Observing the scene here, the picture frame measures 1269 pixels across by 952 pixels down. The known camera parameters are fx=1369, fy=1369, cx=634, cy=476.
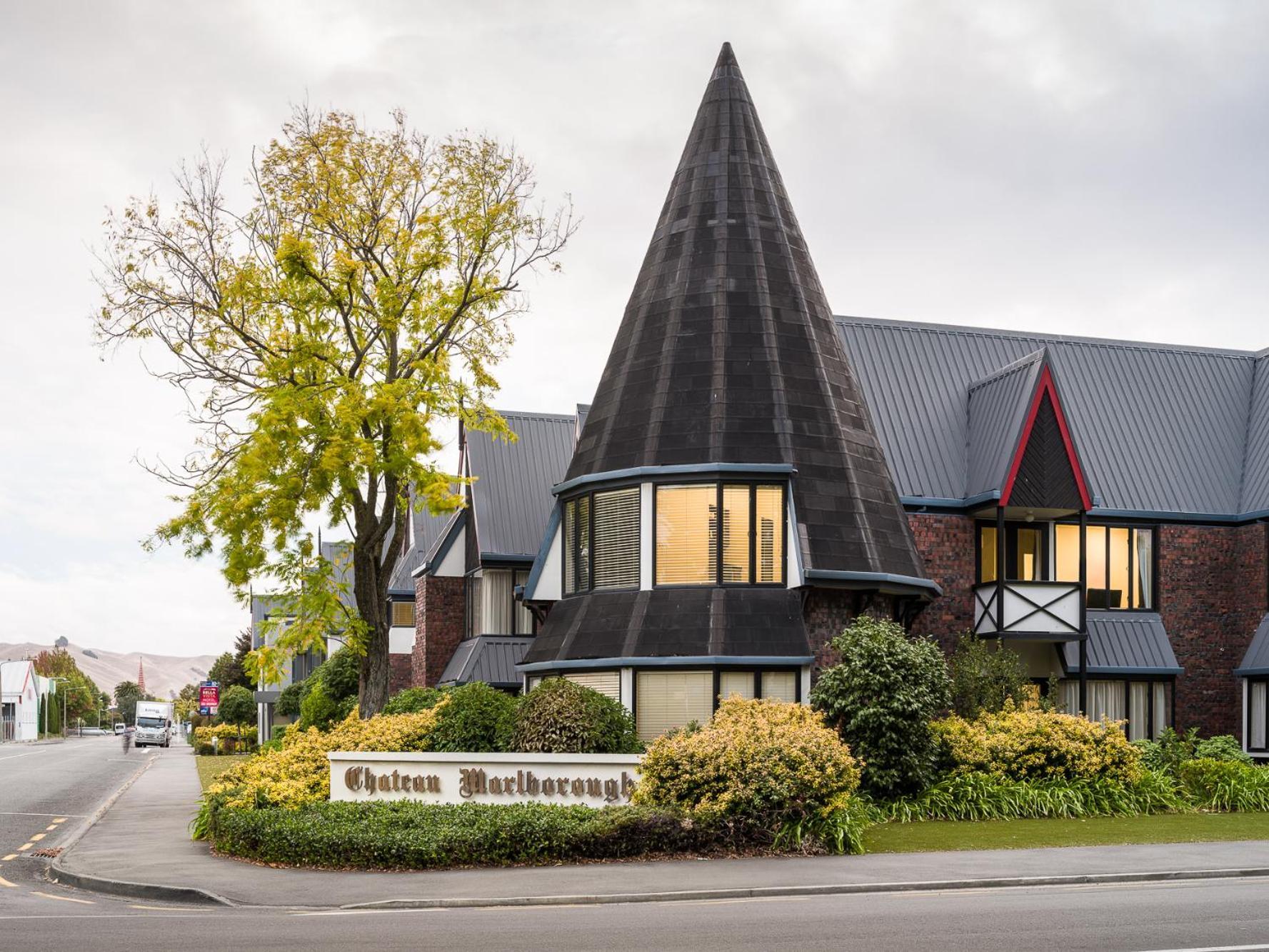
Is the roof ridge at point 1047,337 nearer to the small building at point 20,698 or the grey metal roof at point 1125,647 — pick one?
the grey metal roof at point 1125,647

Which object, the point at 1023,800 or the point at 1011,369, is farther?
the point at 1011,369

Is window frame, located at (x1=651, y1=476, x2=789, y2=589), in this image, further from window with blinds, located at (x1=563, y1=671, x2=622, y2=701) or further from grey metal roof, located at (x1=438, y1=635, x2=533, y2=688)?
grey metal roof, located at (x1=438, y1=635, x2=533, y2=688)

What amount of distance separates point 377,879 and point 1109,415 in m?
24.2

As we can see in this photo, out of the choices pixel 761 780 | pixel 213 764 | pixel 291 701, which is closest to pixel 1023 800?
pixel 761 780

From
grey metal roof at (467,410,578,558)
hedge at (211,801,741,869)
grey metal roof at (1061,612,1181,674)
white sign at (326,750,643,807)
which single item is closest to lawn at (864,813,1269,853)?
hedge at (211,801,741,869)

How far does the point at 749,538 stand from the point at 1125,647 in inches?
422

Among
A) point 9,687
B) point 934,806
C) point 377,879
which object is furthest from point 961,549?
point 9,687

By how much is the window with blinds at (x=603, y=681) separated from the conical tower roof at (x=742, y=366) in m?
4.20

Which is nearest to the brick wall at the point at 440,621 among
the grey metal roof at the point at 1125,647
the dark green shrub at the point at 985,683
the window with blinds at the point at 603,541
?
the window with blinds at the point at 603,541

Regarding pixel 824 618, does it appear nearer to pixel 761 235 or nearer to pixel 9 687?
pixel 761 235

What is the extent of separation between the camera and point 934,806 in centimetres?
2345

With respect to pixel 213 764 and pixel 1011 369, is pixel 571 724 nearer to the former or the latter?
pixel 1011 369

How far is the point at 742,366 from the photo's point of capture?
28062mm

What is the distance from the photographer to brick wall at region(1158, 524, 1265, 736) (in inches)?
1287
